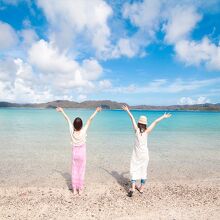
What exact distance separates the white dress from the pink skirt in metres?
1.66

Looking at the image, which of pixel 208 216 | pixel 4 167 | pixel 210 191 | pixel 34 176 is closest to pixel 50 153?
pixel 4 167

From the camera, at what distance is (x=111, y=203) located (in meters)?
7.68

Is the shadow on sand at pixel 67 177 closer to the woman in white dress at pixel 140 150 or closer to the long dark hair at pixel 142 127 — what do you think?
the woman in white dress at pixel 140 150

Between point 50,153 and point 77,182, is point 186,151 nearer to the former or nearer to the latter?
point 50,153

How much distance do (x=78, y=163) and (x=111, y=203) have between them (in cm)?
166

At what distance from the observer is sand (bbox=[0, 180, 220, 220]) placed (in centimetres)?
691

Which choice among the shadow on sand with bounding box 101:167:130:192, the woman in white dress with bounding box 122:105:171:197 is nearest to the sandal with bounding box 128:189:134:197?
the woman in white dress with bounding box 122:105:171:197

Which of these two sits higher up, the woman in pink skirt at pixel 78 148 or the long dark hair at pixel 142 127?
the long dark hair at pixel 142 127

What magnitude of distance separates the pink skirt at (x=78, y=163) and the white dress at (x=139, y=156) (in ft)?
5.43

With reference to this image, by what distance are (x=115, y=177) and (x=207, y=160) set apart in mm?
7202

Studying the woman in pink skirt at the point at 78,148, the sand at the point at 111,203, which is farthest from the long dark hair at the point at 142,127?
the sand at the point at 111,203

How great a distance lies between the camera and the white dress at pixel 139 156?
8.01 meters

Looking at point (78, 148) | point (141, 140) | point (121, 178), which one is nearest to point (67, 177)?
point (121, 178)

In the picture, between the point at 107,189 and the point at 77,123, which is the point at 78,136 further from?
the point at 107,189
